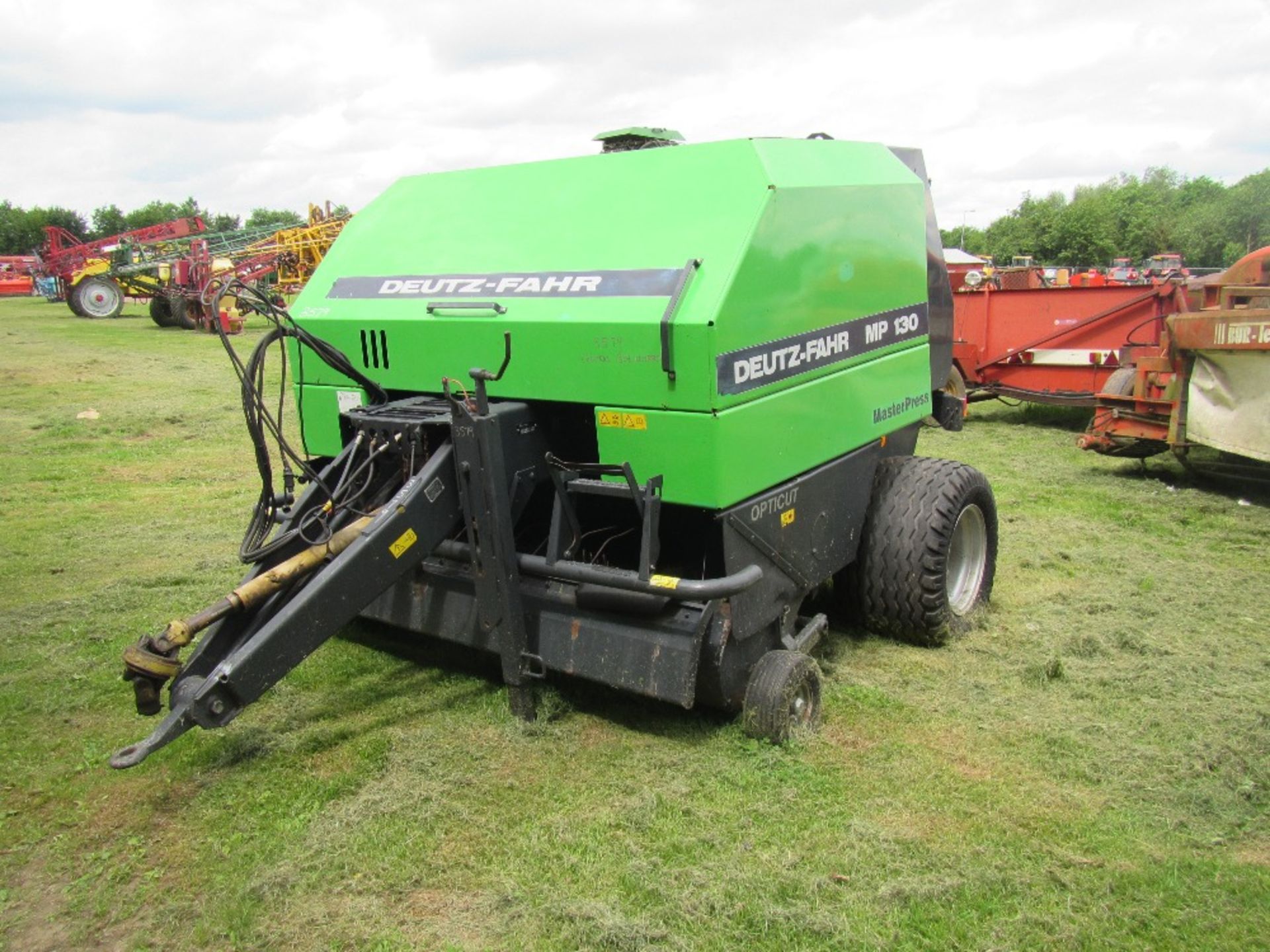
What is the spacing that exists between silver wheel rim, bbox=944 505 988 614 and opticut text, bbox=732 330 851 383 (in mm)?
1249

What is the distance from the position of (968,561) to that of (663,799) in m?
2.32

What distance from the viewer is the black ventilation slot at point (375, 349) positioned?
13.0 feet

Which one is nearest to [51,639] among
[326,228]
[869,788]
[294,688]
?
[294,688]

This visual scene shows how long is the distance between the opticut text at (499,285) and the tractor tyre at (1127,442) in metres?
5.73

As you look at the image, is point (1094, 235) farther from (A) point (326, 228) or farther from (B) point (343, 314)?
(B) point (343, 314)

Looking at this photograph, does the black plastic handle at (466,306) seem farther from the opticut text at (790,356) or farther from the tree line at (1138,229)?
the tree line at (1138,229)

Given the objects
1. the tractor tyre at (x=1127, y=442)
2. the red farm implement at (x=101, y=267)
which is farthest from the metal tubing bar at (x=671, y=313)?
the red farm implement at (x=101, y=267)

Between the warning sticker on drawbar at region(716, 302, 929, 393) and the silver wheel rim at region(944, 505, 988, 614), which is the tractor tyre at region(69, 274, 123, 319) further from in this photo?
the silver wheel rim at region(944, 505, 988, 614)

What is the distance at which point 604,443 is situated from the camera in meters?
3.46

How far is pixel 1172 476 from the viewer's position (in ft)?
25.3

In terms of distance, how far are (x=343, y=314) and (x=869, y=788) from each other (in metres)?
2.68

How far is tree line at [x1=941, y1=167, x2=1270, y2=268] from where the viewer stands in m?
56.8

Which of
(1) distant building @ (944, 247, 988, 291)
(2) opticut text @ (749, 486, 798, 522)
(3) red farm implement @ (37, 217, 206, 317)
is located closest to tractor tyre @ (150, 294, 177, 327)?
(3) red farm implement @ (37, 217, 206, 317)

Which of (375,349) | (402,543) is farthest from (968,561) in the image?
(375,349)
